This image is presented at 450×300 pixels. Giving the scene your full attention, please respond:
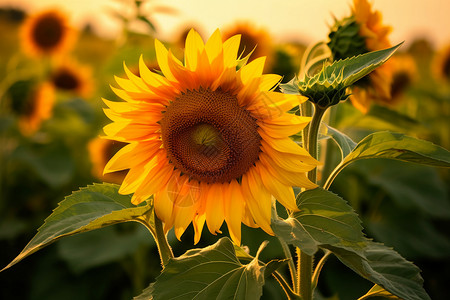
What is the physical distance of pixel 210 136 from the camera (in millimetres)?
963

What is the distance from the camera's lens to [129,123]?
0.90 m

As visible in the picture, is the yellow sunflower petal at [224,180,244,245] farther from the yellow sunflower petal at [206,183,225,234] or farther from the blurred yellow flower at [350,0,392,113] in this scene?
the blurred yellow flower at [350,0,392,113]

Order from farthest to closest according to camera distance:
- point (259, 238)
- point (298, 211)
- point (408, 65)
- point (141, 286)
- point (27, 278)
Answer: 1. point (408, 65)
2. point (27, 278)
3. point (141, 286)
4. point (259, 238)
5. point (298, 211)

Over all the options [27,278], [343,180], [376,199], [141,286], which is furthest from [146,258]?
[376,199]

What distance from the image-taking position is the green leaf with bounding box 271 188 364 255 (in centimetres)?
Result: 75

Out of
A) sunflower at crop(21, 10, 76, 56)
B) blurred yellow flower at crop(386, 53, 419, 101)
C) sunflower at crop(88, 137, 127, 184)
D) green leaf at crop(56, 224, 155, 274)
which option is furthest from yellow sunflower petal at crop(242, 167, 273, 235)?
sunflower at crop(21, 10, 76, 56)

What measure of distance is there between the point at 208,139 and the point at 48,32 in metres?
3.45

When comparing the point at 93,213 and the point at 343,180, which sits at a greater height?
the point at 93,213

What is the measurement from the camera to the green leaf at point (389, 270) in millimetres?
787

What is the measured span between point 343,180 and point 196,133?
169 centimetres

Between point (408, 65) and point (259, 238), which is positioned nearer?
point (259, 238)

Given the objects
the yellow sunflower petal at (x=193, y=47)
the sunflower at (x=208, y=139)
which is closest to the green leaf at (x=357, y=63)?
the sunflower at (x=208, y=139)

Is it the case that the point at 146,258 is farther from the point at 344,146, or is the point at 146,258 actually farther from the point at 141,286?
the point at 344,146

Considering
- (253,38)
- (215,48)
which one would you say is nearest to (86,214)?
(215,48)
